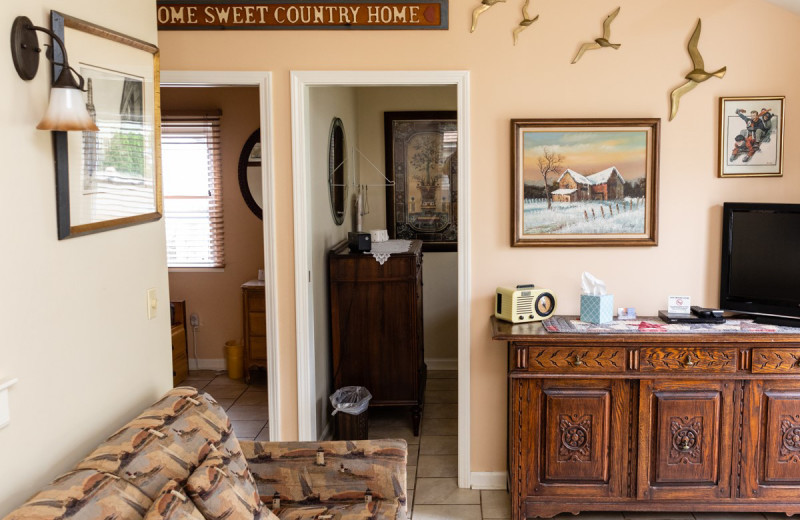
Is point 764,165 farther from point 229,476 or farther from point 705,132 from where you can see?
point 229,476

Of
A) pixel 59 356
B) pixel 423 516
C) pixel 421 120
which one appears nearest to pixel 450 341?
pixel 421 120

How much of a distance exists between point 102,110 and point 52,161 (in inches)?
14.5

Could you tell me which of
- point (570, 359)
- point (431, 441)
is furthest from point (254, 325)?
point (570, 359)

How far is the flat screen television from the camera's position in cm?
353

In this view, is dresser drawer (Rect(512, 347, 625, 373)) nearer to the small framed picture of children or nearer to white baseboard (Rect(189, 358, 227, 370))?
the small framed picture of children

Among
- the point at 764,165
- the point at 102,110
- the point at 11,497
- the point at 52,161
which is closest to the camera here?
the point at 11,497

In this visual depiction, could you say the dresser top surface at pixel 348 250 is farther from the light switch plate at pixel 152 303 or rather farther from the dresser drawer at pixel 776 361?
the dresser drawer at pixel 776 361

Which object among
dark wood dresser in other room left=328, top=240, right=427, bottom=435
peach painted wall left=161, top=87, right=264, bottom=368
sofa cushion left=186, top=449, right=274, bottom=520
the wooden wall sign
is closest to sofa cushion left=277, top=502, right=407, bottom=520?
sofa cushion left=186, top=449, right=274, bottom=520

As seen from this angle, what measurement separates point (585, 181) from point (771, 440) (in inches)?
58.4

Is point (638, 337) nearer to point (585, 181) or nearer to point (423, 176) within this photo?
point (585, 181)

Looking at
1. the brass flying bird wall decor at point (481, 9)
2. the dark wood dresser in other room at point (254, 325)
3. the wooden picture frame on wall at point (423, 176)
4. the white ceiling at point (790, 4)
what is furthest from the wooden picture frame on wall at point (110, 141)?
the wooden picture frame on wall at point (423, 176)

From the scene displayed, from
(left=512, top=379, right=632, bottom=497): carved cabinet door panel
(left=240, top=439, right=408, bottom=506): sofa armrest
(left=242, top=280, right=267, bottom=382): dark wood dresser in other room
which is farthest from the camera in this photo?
(left=242, top=280, right=267, bottom=382): dark wood dresser in other room

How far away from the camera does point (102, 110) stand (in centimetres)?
249

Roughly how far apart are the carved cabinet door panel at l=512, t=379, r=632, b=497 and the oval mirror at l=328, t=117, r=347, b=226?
1986 mm
